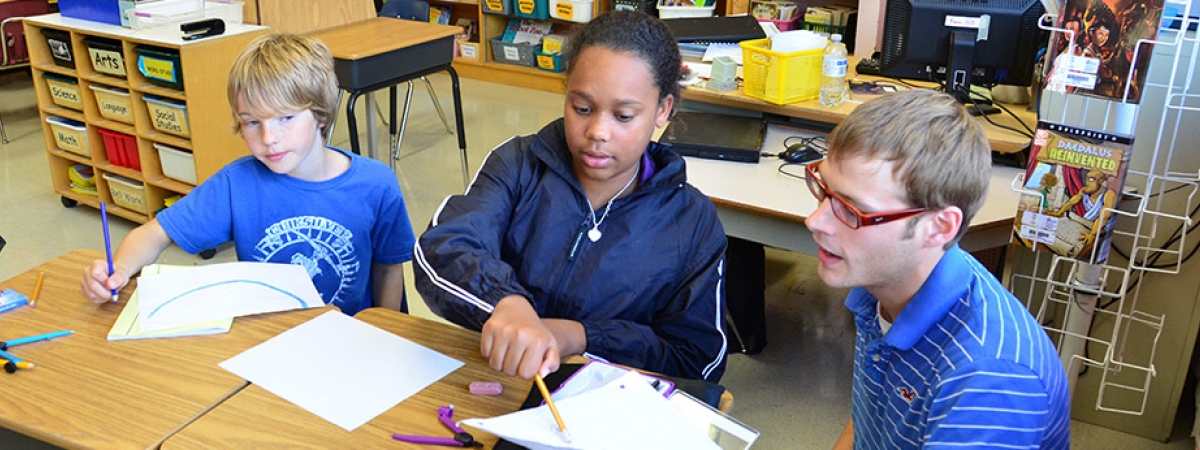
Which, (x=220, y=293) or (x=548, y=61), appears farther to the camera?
(x=548, y=61)

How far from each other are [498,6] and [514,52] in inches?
10.6

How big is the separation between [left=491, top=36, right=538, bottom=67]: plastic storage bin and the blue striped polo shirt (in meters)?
4.41

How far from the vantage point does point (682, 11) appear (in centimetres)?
407

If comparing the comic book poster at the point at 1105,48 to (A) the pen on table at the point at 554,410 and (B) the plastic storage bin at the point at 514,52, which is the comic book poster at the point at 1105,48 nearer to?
(A) the pen on table at the point at 554,410

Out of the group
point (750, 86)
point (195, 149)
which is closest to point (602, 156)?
point (750, 86)

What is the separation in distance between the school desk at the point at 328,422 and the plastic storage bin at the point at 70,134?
8.60ft

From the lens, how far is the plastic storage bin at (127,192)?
338 cm

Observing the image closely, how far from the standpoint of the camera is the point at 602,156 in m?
1.45

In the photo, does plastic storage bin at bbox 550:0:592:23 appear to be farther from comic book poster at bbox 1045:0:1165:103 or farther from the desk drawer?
comic book poster at bbox 1045:0:1165:103

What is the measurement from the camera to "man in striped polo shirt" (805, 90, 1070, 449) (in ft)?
3.28

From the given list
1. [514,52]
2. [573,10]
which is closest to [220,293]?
[573,10]

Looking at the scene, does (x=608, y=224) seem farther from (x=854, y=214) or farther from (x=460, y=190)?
(x=460, y=190)

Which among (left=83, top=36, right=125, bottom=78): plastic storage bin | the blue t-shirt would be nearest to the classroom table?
the blue t-shirt

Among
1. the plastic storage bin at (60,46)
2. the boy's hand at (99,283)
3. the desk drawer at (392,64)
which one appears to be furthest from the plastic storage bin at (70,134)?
the boy's hand at (99,283)
